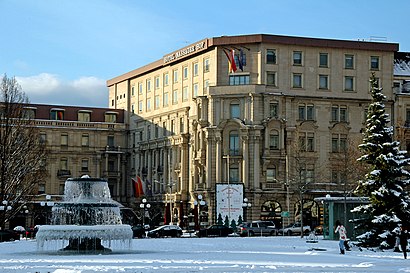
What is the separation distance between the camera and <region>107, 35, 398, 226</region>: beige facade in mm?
94875

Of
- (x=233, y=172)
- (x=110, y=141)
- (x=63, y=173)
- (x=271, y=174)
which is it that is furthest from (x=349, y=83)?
(x=63, y=173)

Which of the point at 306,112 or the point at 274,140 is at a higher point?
the point at 306,112

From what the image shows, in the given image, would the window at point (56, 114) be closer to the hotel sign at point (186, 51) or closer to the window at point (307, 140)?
the hotel sign at point (186, 51)

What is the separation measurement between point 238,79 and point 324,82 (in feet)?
32.4

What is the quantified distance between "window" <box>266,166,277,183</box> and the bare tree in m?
29.7

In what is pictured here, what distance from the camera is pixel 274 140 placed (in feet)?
314

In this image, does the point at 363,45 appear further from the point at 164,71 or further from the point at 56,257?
the point at 56,257

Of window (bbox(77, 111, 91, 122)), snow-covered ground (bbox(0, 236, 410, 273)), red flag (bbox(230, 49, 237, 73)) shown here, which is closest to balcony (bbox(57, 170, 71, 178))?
A: window (bbox(77, 111, 91, 122))

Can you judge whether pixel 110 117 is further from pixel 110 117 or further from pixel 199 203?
pixel 199 203

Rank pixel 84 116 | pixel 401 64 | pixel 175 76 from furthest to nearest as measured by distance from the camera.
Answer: pixel 84 116
pixel 175 76
pixel 401 64

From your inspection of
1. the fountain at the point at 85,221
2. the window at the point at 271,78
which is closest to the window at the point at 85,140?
the window at the point at 271,78

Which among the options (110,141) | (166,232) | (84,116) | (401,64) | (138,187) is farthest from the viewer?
(84,116)

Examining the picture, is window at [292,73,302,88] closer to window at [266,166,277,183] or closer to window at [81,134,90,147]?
window at [266,166,277,183]

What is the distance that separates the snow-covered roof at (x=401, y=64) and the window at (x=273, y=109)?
697 inches
